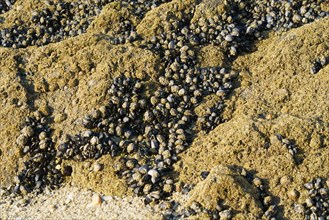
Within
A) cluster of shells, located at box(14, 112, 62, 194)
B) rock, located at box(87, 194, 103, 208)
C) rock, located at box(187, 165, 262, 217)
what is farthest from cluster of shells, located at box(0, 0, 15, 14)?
rock, located at box(187, 165, 262, 217)

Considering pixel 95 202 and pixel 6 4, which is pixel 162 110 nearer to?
pixel 95 202

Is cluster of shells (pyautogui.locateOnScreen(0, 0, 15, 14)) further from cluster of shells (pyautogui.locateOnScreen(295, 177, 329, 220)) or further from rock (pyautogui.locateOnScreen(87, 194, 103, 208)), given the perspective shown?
cluster of shells (pyautogui.locateOnScreen(295, 177, 329, 220))

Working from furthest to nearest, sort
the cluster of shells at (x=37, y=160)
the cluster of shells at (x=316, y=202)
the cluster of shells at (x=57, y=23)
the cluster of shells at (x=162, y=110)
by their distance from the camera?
the cluster of shells at (x=57, y=23) → the cluster of shells at (x=37, y=160) → the cluster of shells at (x=162, y=110) → the cluster of shells at (x=316, y=202)

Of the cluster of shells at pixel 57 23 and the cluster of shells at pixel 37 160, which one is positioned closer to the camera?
the cluster of shells at pixel 37 160

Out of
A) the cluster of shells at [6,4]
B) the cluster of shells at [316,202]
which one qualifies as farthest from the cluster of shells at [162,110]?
the cluster of shells at [6,4]

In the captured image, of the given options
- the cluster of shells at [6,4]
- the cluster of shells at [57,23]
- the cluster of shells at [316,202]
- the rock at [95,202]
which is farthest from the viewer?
the cluster of shells at [6,4]

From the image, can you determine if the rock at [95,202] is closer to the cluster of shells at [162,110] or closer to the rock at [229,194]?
the cluster of shells at [162,110]

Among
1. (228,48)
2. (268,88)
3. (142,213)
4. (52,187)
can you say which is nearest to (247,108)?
(268,88)

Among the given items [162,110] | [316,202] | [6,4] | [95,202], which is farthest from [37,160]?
[316,202]

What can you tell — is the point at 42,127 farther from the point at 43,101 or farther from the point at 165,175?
the point at 165,175
